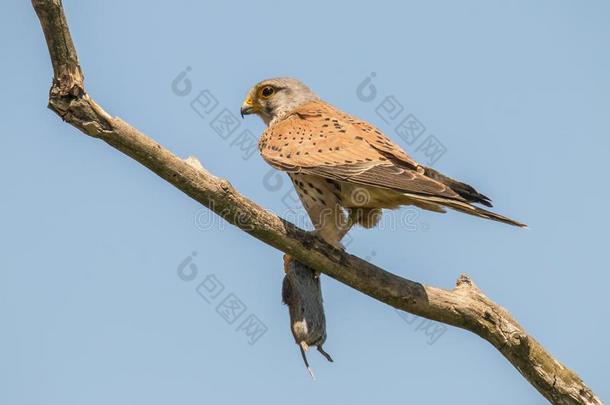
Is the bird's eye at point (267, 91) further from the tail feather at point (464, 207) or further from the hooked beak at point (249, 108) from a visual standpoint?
the tail feather at point (464, 207)

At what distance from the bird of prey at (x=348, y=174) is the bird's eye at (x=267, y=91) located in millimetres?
485

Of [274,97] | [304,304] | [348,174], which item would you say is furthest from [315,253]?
[274,97]

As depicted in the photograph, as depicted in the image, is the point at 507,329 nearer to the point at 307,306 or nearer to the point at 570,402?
the point at 570,402

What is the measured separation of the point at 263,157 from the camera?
665 centimetres

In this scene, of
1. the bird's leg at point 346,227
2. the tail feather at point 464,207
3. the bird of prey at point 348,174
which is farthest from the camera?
the bird's leg at point 346,227

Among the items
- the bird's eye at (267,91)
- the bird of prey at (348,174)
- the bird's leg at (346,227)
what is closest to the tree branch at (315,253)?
the bird of prey at (348,174)

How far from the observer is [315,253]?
564cm

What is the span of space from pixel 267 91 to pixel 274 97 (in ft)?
0.29

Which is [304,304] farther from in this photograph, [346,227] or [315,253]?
[346,227]

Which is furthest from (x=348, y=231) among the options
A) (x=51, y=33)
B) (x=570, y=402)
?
(x=51, y=33)

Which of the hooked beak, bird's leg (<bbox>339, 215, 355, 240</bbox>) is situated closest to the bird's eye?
the hooked beak

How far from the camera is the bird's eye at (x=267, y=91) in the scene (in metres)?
7.73

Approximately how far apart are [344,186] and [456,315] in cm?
130

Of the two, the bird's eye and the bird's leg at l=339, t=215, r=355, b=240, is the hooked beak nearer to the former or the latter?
the bird's eye
